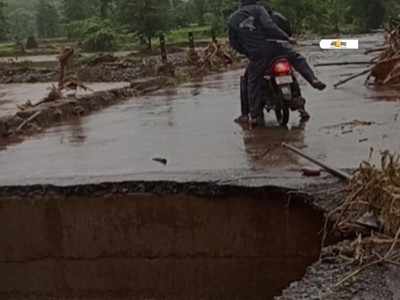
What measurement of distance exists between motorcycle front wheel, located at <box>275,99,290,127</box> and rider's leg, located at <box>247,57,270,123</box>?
0.77ft

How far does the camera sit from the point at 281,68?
30.5 ft

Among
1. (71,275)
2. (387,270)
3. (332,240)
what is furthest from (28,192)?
(387,270)

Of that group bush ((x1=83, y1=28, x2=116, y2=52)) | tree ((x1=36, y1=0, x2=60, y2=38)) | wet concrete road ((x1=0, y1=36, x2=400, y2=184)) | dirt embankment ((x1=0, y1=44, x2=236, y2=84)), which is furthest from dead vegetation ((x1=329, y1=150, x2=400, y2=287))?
tree ((x1=36, y1=0, x2=60, y2=38))

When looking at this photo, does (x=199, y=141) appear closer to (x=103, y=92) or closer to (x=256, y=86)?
(x=256, y=86)

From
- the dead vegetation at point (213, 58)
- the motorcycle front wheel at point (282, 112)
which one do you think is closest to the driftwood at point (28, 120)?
the motorcycle front wheel at point (282, 112)

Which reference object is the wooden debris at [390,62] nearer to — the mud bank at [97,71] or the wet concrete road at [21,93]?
the wet concrete road at [21,93]

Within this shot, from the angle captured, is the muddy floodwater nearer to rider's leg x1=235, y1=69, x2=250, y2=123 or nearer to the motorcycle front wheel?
the motorcycle front wheel

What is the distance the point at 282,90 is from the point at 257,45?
62 cm

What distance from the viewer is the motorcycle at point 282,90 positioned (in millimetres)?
9273

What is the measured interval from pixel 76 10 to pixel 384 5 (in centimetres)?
1984

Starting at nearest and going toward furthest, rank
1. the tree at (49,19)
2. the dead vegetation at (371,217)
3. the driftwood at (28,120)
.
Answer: the dead vegetation at (371,217) → the driftwood at (28,120) → the tree at (49,19)

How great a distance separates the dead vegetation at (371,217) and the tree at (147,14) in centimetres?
2801

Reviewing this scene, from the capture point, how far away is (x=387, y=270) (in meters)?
4.41

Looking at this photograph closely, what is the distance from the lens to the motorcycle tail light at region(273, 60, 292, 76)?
9.28 m
